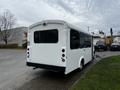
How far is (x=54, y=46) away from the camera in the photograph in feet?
21.0

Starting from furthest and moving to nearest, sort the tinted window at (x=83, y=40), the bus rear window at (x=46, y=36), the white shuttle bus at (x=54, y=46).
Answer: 1. the tinted window at (x=83, y=40)
2. the bus rear window at (x=46, y=36)
3. the white shuttle bus at (x=54, y=46)

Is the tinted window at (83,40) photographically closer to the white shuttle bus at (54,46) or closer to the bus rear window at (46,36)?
the white shuttle bus at (54,46)

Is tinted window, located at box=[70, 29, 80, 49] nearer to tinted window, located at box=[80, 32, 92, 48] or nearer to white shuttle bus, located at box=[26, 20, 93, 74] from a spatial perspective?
white shuttle bus, located at box=[26, 20, 93, 74]

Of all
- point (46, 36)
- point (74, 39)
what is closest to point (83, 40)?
point (74, 39)

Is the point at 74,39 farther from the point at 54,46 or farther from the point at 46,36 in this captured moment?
the point at 46,36

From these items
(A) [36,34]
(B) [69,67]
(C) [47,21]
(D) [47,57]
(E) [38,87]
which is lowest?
(E) [38,87]

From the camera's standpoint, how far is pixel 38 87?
543 centimetres

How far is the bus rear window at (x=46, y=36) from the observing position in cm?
649

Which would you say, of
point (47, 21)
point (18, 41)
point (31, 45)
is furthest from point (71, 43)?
point (18, 41)

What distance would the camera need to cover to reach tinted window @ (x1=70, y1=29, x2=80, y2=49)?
21.6ft

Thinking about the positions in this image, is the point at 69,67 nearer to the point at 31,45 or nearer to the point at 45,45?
the point at 45,45

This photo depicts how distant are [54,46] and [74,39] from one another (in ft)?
3.97

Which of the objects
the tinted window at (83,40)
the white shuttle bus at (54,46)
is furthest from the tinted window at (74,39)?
the tinted window at (83,40)

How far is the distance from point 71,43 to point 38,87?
2514 mm
